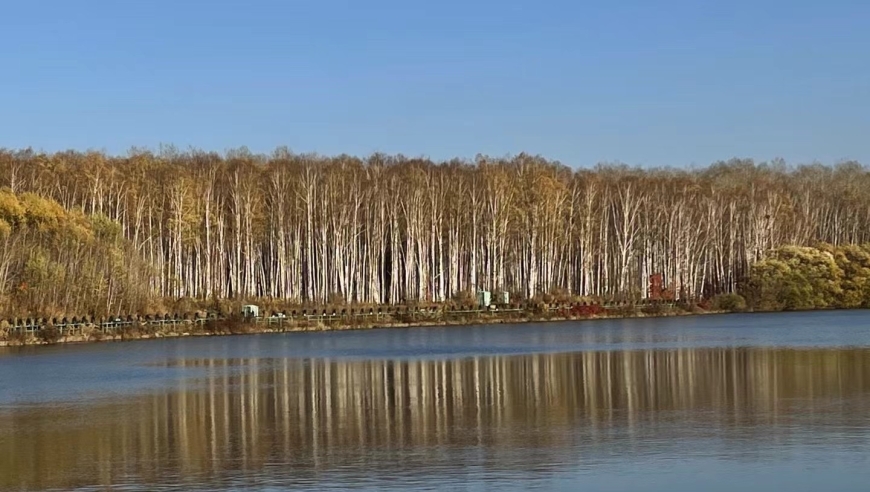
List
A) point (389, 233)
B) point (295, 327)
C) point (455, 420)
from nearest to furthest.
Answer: point (455, 420)
point (295, 327)
point (389, 233)

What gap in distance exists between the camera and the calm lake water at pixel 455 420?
21781mm

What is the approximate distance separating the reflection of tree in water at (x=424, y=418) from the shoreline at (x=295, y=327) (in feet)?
113

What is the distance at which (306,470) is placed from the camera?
22.8m

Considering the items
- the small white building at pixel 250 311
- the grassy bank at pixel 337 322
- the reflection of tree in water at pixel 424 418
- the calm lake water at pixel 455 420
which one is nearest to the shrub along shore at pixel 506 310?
the grassy bank at pixel 337 322

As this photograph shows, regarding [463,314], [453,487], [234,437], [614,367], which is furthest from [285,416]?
[463,314]

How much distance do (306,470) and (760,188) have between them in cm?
11867

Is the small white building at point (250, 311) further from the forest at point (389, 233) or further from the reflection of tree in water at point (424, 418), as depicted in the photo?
the reflection of tree in water at point (424, 418)

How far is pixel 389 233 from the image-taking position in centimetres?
10812

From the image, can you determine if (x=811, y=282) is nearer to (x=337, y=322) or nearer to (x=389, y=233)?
(x=389, y=233)

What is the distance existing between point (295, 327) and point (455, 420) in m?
59.7

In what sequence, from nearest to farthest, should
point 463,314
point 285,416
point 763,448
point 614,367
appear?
point 763,448 < point 285,416 < point 614,367 < point 463,314

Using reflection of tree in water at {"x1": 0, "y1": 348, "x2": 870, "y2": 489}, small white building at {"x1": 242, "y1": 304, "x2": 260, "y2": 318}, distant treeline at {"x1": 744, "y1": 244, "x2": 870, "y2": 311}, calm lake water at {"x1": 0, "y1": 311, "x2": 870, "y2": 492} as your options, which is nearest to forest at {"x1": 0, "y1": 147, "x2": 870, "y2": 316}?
distant treeline at {"x1": 744, "y1": 244, "x2": 870, "y2": 311}

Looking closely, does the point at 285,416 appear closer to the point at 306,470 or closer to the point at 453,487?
the point at 306,470

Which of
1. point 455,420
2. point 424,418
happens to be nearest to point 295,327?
point 424,418
